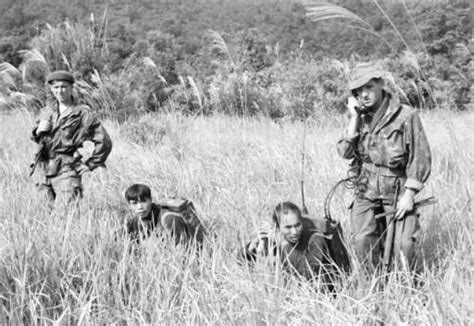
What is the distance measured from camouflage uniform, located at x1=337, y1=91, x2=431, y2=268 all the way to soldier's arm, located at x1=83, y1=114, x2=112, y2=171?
1.98 m

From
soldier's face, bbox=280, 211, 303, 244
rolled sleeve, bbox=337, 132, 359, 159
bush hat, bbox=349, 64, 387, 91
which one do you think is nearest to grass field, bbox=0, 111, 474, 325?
soldier's face, bbox=280, 211, 303, 244

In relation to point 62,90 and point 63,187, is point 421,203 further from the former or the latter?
point 62,90

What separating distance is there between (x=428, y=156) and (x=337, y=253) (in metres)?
0.78

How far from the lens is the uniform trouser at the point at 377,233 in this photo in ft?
10.3

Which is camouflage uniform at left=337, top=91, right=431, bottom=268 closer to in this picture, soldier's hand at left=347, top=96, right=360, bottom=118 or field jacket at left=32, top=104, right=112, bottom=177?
soldier's hand at left=347, top=96, right=360, bottom=118

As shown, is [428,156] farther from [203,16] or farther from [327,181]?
[203,16]

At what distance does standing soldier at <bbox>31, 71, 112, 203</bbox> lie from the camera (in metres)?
4.38

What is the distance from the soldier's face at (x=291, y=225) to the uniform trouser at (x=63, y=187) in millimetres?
1821

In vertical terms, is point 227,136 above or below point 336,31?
below

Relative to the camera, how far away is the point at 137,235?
12.3 feet

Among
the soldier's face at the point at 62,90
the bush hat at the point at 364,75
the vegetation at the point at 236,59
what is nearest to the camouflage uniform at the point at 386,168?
the bush hat at the point at 364,75

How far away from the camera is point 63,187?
14.3ft

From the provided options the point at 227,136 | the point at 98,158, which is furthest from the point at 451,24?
the point at 98,158

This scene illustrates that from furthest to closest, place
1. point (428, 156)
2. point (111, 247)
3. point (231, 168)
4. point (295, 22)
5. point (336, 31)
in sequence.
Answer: point (295, 22) → point (336, 31) → point (231, 168) → point (111, 247) → point (428, 156)
